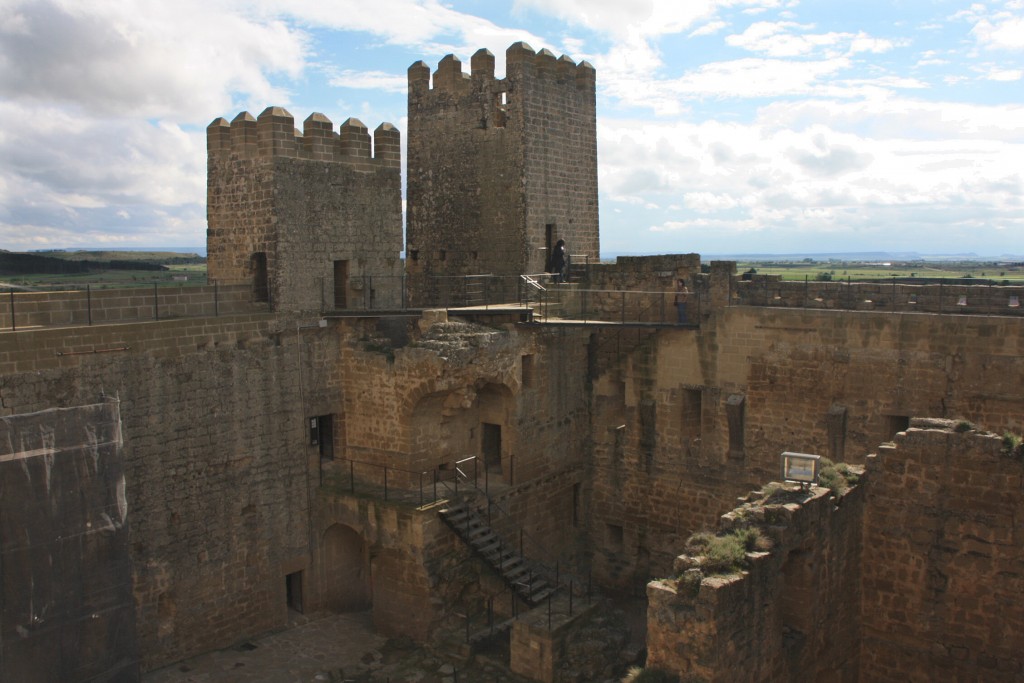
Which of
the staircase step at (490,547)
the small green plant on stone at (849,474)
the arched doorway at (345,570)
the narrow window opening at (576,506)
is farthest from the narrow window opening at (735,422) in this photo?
the arched doorway at (345,570)

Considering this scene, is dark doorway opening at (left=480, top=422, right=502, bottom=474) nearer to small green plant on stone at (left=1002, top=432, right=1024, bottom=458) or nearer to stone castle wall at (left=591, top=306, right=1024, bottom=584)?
stone castle wall at (left=591, top=306, right=1024, bottom=584)

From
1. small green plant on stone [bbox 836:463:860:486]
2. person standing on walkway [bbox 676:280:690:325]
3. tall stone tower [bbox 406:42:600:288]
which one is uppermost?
tall stone tower [bbox 406:42:600:288]

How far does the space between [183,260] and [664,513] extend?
37671 mm

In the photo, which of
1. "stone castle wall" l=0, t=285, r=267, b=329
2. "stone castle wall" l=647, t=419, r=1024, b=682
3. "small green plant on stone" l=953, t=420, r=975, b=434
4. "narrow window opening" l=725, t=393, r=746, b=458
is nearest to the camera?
"stone castle wall" l=647, t=419, r=1024, b=682

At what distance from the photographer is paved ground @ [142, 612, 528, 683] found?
14.7m

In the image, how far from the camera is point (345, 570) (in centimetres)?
1762

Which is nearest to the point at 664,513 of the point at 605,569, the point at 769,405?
the point at 605,569

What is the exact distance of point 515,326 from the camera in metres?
17.8

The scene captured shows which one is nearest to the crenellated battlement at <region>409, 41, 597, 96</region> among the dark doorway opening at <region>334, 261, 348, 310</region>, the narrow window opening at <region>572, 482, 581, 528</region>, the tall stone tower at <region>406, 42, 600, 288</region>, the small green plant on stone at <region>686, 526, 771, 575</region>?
the tall stone tower at <region>406, 42, 600, 288</region>

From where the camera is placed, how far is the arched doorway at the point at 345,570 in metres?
17.3

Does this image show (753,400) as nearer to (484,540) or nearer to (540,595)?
(540,595)

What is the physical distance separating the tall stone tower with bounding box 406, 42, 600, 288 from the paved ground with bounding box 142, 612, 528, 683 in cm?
864

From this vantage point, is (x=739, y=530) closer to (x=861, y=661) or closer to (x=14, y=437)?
(x=861, y=661)

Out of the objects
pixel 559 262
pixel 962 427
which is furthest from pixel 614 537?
pixel 962 427
